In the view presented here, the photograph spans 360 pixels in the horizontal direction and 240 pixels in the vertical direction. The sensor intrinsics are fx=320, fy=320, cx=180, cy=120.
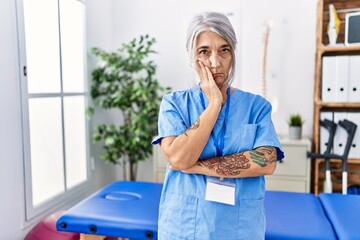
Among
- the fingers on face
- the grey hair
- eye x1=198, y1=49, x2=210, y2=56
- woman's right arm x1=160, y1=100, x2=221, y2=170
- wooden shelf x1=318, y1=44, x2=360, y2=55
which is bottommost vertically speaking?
woman's right arm x1=160, y1=100, x2=221, y2=170

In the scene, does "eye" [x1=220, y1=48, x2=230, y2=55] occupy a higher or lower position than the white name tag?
higher

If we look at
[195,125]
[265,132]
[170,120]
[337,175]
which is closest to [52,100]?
[170,120]

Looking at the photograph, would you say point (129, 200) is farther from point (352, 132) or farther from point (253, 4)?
point (253, 4)

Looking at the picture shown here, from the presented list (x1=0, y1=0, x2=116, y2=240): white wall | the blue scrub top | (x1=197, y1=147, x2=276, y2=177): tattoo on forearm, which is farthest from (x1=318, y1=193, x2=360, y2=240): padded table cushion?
(x1=0, y1=0, x2=116, y2=240): white wall

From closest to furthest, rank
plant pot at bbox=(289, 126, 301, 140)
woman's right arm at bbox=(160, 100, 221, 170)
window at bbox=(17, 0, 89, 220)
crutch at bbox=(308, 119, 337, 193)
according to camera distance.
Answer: woman's right arm at bbox=(160, 100, 221, 170)
window at bbox=(17, 0, 89, 220)
crutch at bbox=(308, 119, 337, 193)
plant pot at bbox=(289, 126, 301, 140)

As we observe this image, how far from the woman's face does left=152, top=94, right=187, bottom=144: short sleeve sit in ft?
0.51

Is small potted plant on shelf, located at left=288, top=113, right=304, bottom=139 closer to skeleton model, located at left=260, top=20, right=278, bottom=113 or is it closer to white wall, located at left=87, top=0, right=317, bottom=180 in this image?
white wall, located at left=87, top=0, right=317, bottom=180

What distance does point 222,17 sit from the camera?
3.52 ft

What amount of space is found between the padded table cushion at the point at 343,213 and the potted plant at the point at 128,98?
4.74 ft

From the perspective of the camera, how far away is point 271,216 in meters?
1.54

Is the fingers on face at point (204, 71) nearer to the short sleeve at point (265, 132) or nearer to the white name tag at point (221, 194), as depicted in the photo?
the short sleeve at point (265, 132)

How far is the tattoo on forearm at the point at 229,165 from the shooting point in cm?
103

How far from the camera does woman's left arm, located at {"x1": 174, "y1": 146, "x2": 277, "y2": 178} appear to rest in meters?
1.03

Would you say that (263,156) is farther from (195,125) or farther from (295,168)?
(295,168)
